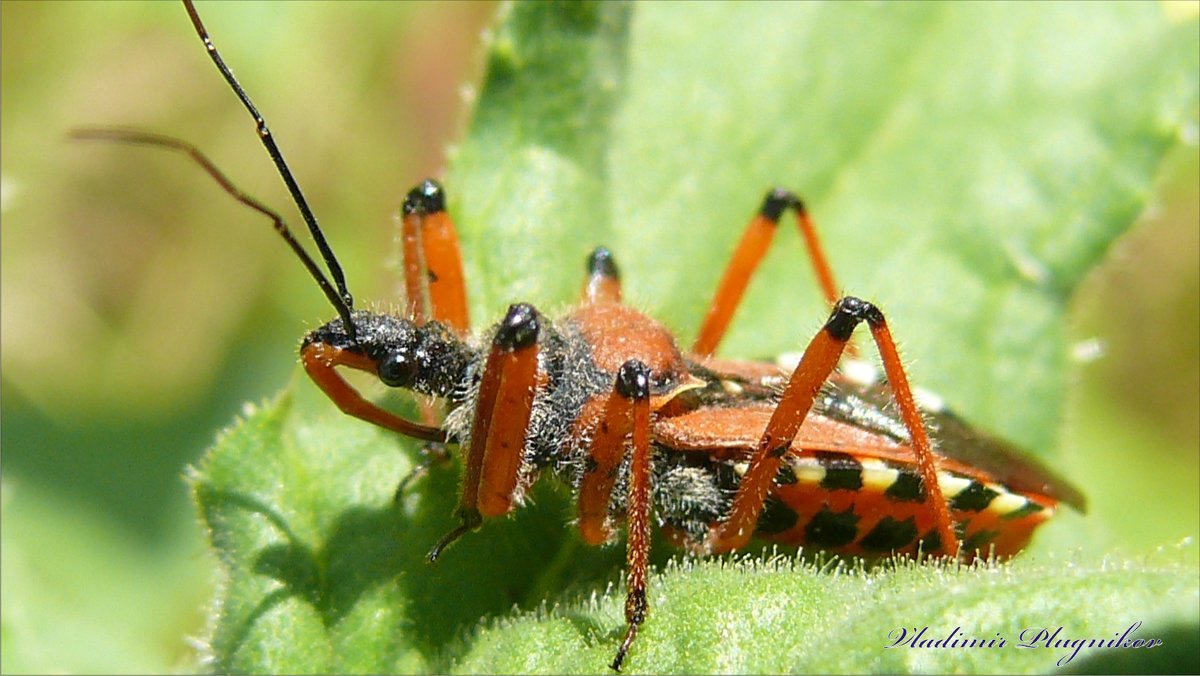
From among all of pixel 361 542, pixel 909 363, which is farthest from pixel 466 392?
pixel 909 363

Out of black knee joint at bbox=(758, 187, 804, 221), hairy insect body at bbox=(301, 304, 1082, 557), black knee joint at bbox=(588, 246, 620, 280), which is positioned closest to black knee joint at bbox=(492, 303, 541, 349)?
hairy insect body at bbox=(301, 304, 1082, 557)

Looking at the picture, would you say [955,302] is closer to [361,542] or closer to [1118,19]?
[1118,19]

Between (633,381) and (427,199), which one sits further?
(427,199)

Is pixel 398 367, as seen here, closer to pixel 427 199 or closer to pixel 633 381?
pixel 427 199

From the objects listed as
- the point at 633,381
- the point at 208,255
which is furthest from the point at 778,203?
the point at 208,255

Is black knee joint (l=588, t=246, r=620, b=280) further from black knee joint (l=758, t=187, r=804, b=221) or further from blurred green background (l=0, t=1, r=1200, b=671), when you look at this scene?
blurred green background (l=0, t=1, r=1200, b=671)

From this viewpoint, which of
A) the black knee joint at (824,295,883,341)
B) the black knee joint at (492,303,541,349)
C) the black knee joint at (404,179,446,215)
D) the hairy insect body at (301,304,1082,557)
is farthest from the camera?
the black knee joint at (404,179,446,215)

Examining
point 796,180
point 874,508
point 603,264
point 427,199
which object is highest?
point 796,180

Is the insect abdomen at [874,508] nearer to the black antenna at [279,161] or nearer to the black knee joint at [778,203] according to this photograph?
the black knee joint at [778,203]
